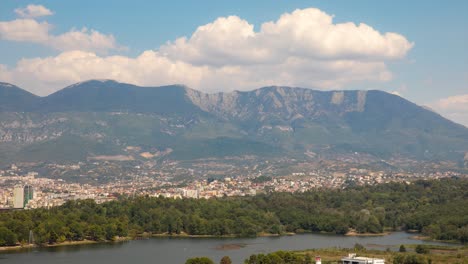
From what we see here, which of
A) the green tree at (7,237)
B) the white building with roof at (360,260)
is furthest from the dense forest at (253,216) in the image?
the white building with roof at (360,260)

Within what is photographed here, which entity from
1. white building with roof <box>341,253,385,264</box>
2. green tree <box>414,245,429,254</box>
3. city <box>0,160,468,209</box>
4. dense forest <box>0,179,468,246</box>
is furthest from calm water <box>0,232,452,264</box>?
city <box>0,160,468,209</box>

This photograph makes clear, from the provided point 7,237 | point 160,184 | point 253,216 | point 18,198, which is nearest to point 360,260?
point 7,237

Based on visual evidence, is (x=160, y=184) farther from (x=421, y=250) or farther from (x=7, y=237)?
(x=421, y=250)

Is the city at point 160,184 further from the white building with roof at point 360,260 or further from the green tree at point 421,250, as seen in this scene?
the white building with roof at point 360,260

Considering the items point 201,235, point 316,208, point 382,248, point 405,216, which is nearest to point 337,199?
point 316,208

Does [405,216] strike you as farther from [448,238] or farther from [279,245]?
[279,245]
